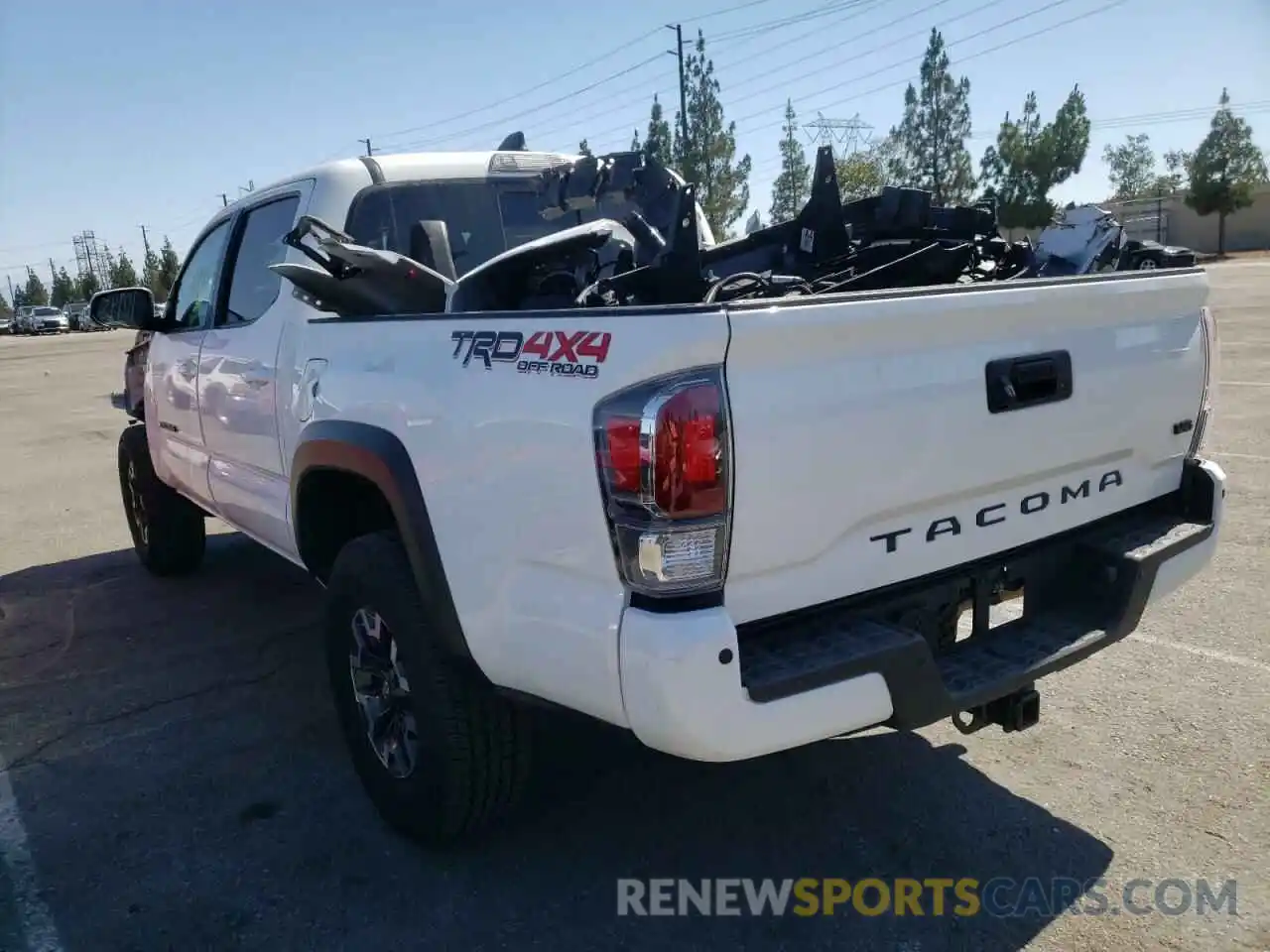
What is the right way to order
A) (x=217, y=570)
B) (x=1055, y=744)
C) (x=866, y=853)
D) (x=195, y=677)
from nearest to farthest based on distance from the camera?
1. (x=866, y=853)
2. (x=1055, y=744)
3. (x=195, y=677)
4. (x=217, y=570)

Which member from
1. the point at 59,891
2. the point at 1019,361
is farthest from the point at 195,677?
the point at 1019,361

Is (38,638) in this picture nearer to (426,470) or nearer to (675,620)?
(426,470)

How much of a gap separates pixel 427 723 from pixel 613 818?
2.47 feet

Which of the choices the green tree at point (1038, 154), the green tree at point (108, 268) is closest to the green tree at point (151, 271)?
the green tree at point (108, 268)

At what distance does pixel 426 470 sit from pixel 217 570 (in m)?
4.33

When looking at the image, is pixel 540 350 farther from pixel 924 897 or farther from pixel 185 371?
pixel 185 371

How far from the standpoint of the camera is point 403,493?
8.86 ft

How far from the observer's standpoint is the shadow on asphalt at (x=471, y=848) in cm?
268

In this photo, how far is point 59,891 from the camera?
2.97 m

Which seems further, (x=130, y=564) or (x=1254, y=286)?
(x=1254, y=286)

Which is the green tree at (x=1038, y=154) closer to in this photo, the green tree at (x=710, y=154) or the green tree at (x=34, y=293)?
the green tree at (x=710, y=154)

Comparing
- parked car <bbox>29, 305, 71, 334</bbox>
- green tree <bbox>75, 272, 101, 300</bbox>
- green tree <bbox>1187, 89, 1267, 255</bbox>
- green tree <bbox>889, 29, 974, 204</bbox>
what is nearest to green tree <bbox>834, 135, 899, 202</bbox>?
green tree <bbox>889, 29, 974, 204</bbox>

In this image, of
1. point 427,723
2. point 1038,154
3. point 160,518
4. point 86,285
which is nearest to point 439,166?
point 427,723

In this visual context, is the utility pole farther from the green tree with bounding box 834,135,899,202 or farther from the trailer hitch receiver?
the trailer hitch receiver
